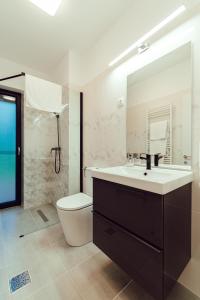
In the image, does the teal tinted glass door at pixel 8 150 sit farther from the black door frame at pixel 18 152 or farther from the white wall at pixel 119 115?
the white wall at pixel 119 115

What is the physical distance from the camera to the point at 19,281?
47.3 inches

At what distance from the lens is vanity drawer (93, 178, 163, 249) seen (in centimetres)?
85

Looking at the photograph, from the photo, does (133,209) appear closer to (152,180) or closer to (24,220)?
(152,180)

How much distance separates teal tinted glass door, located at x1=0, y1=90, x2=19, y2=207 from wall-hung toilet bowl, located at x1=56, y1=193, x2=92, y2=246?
1.48 m

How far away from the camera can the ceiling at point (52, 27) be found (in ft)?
5.11

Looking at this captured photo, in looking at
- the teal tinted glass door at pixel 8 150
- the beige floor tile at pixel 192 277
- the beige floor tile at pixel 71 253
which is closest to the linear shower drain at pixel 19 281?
the beige floor tile at pixel 71 253

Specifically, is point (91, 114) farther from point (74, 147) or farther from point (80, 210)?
point (80, 210)

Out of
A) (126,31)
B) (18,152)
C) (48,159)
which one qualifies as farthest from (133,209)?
(18,152)

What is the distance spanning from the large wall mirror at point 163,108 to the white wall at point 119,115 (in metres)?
0.05

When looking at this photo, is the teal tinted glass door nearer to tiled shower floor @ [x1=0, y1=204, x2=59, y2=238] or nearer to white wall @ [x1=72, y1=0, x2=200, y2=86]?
tiled shower floor @ [x1=0, y1=204, x2=59, y2=238]

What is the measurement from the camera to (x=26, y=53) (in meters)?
2.26

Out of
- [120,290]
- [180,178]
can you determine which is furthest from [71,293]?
[180,178]

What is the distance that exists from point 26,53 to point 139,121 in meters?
2.06

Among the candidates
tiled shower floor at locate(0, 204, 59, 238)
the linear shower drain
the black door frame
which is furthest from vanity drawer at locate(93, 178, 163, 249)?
the black door frame
